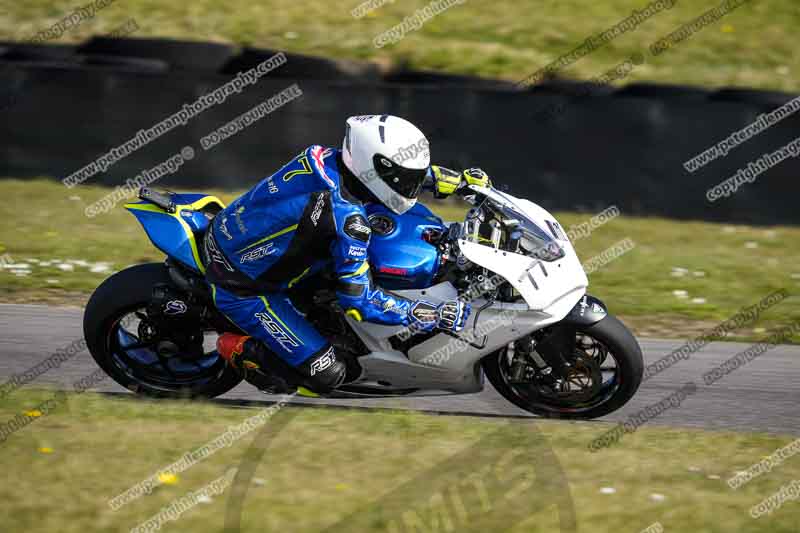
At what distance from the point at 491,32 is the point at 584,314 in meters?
9.20

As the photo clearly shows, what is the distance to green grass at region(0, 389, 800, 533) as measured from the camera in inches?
183

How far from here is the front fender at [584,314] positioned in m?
5.65

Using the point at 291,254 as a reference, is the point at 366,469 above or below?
below

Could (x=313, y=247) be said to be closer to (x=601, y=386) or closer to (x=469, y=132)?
(x=601, y=386)

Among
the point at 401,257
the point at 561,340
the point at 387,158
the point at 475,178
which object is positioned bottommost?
the point at 561,340

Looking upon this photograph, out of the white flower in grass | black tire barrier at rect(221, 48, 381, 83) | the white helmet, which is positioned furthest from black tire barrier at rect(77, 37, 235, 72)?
→ the white helmet

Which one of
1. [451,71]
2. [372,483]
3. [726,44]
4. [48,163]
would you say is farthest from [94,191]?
[726,44]

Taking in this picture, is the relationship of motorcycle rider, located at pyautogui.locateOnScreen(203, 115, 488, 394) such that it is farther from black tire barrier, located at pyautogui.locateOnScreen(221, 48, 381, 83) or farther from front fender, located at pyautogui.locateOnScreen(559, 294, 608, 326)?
black tire barrier, located at pyautogui.locateOnScreen(221, 48, 381, 83)

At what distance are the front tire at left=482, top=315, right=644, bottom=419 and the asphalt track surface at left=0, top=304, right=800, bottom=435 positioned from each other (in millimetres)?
182

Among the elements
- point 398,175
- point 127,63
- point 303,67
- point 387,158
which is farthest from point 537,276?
point 127,63

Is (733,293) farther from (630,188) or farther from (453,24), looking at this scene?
(453,24)

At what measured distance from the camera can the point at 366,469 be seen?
16.9ft

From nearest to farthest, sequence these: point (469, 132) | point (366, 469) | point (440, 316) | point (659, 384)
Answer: point (366, 469) < point (440, 316) < point (659, 384) < point (469, 132)

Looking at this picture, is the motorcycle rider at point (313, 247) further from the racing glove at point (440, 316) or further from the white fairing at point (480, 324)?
the white fairing at point (480, 324)
